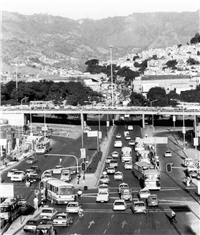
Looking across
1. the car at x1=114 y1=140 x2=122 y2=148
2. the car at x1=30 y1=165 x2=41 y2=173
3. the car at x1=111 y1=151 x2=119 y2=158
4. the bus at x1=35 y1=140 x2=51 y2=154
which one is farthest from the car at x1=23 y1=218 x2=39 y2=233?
the car at x1=114 y1=140 x2=122 y2=148

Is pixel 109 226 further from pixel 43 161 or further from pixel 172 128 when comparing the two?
pixel 172 128

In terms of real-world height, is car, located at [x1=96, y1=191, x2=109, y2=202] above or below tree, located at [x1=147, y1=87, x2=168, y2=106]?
below

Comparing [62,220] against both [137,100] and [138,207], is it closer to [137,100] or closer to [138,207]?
[138,207]

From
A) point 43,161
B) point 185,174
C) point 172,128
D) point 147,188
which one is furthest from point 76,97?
point 147,188

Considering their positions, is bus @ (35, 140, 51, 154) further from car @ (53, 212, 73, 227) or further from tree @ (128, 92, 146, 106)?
tree @ (128, 92, 146, 106)

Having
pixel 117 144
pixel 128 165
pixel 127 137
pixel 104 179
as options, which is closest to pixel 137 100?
pixel 127 137

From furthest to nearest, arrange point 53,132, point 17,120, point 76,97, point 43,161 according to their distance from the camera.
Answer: point 76,97 → point 17,120 → point 53,132 → point 43,161

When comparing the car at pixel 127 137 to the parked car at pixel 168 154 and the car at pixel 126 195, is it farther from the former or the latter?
the car at pixel 126 195
